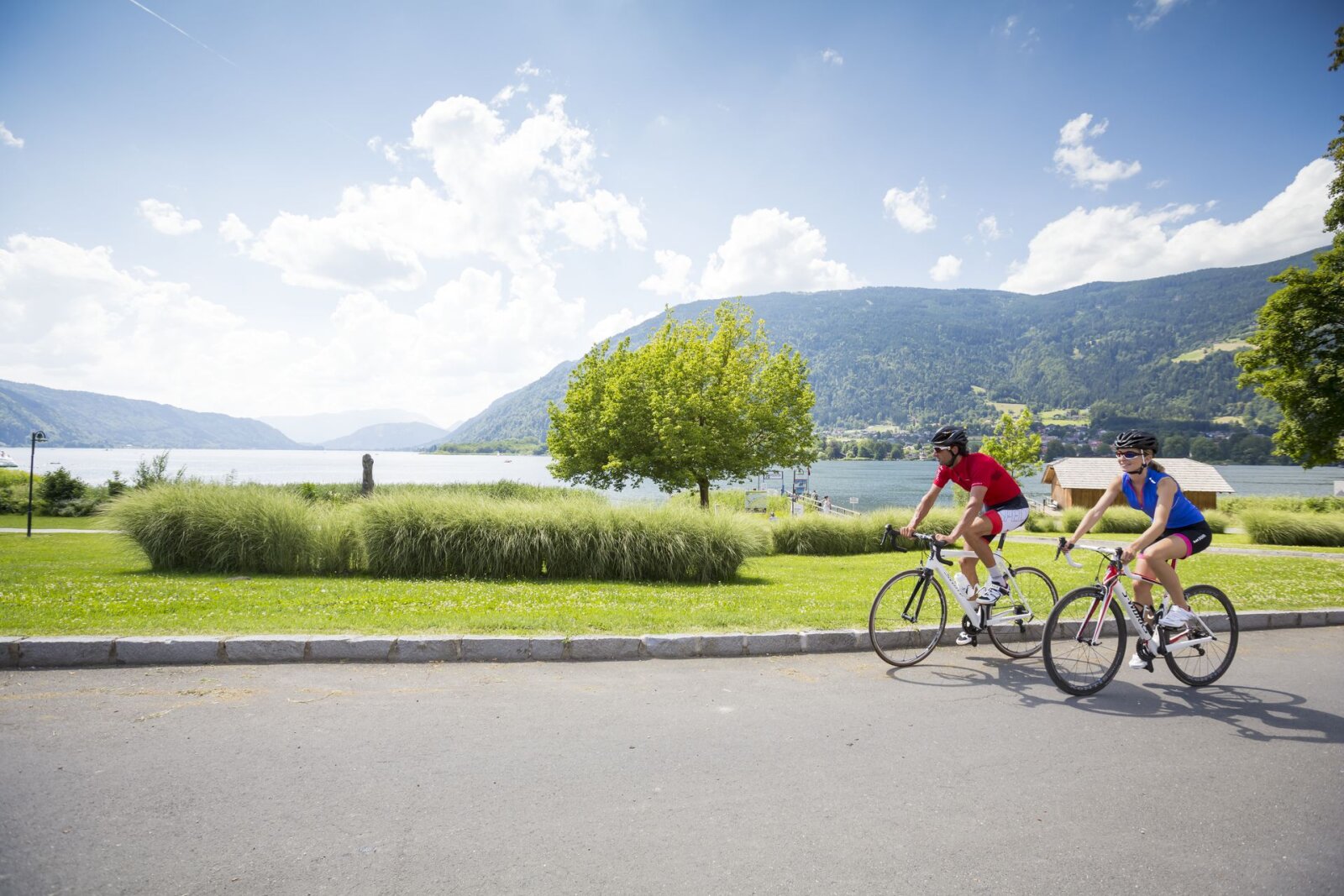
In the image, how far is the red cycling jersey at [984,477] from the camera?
21.6ft

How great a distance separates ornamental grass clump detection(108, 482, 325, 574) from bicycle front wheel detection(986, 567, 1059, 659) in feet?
38.0

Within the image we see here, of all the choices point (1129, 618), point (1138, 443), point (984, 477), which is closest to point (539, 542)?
point (984, 477)

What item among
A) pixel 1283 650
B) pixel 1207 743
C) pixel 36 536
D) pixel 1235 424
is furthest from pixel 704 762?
pixel 1235 424

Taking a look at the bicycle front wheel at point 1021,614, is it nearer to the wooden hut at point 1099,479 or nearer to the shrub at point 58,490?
the shrub at point 58,490

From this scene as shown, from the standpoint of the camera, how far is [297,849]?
10.2 ft

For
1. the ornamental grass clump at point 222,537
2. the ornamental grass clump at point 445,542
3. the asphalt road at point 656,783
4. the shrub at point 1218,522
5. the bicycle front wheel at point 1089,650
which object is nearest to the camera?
the asphalt road at point 656,783

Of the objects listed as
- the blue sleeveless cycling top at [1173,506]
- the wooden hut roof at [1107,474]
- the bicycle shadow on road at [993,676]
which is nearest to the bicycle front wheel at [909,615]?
the bicycle shadow on road at [993,676]

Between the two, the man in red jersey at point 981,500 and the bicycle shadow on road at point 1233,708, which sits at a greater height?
the man in red jersey at point 981,500

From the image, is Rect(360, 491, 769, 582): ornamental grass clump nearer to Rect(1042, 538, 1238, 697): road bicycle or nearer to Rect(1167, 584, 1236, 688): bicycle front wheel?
Rect(1042, 538, 1238, 697): road bicycle

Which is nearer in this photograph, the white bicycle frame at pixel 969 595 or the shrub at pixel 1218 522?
the white bicycle frame at pixel 969 595

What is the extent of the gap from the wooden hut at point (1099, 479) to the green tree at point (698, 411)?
1335 inches

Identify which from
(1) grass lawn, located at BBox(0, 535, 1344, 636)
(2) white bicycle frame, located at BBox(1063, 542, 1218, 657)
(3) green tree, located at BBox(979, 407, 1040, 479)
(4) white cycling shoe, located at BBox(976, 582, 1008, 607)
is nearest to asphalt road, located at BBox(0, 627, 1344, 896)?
(2) white bicycle frame, located at BBox(1063, 542, 1218, 657)

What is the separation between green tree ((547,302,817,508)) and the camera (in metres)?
31.3

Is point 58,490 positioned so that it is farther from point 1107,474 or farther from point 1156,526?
point 1107,474
